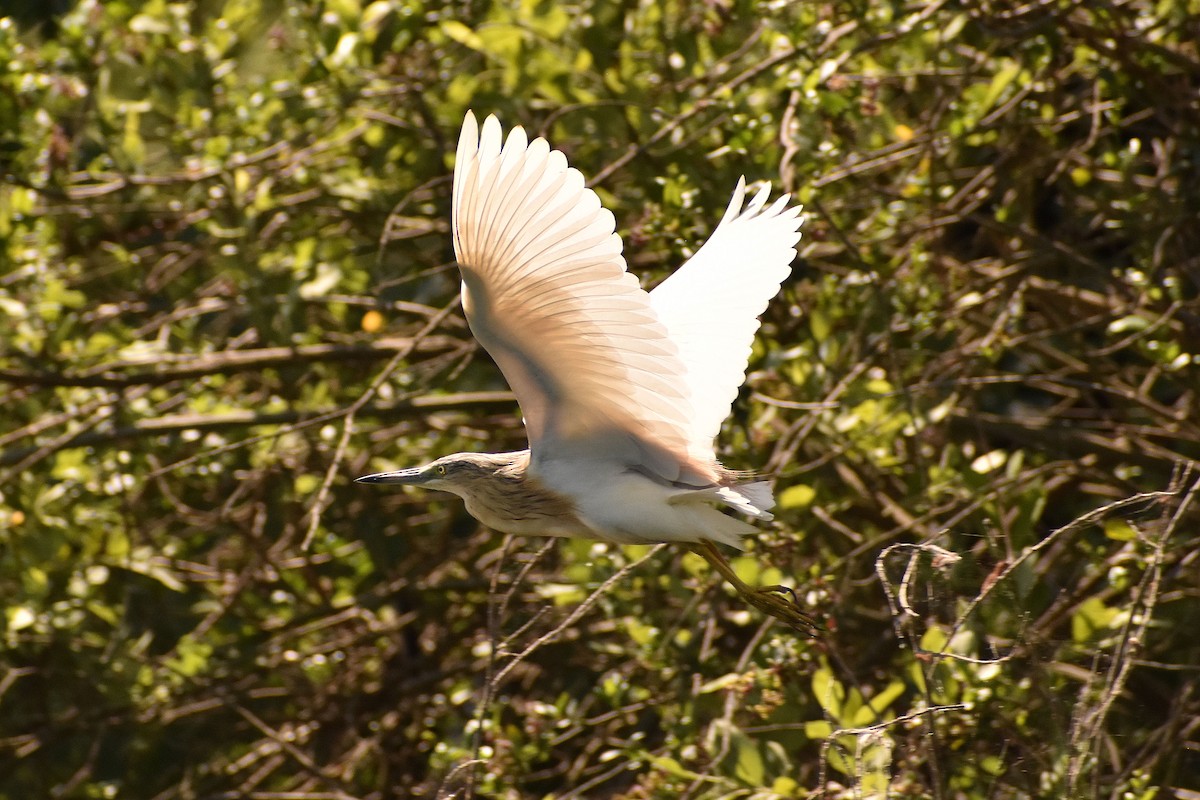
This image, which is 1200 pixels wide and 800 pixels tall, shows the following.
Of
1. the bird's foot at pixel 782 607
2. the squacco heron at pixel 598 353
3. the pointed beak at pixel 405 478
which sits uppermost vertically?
the squacco heron at pixel 598 353

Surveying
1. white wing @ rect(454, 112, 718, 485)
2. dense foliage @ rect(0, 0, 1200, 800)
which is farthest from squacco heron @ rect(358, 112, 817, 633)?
dense foliage @ rect(0, 0, 1200, 800)

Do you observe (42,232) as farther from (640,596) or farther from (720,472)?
(720,472)

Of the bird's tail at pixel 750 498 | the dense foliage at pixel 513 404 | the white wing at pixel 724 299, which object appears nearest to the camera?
the bird's tail at pixel 750 498

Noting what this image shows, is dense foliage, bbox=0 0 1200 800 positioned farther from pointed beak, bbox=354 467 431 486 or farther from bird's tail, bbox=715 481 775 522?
bird's tail, bbox=715 481 775 522

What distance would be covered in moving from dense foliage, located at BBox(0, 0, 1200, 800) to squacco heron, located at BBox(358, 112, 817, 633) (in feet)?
0.89

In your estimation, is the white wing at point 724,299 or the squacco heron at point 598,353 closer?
the squacco heron at point 598,353

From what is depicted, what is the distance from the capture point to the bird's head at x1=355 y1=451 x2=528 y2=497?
2.83 meters

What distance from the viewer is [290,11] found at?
4.05m

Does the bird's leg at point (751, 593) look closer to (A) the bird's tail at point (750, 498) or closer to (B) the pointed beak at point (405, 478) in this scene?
(A) the bird's tail at point (750, 498)

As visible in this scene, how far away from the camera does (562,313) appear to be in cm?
239

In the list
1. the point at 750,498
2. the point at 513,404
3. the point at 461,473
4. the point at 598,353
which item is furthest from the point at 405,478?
the point at 513,404

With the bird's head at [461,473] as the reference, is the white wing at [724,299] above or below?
above

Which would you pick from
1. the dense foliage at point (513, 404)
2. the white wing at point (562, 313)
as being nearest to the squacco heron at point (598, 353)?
the white wing at point (562, 313)

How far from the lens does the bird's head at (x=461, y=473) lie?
2.83 m
